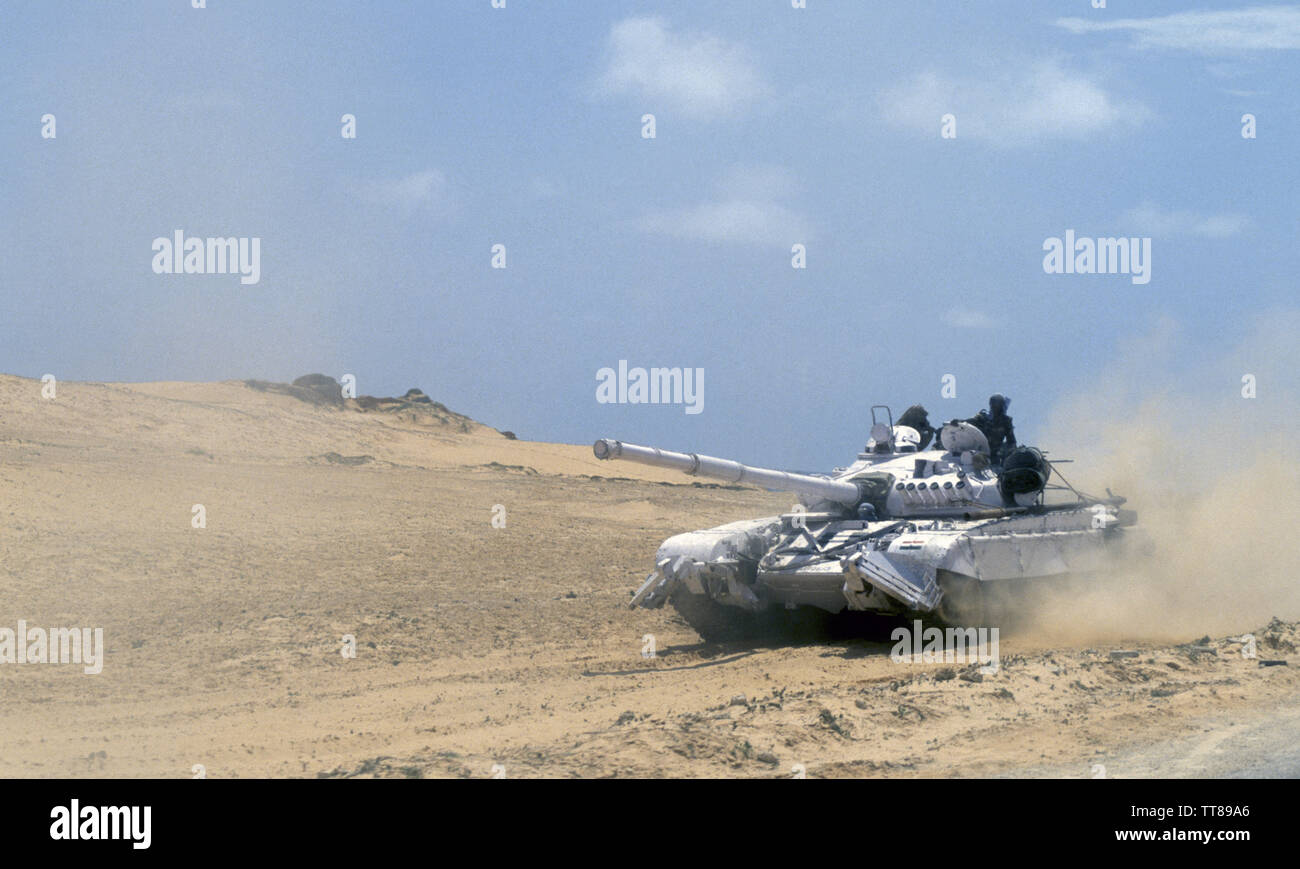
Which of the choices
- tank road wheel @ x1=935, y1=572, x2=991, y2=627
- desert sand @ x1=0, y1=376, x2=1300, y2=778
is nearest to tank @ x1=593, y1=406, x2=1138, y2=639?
tank road wheel @ x1=935, y1=572, x2=991, y2=627

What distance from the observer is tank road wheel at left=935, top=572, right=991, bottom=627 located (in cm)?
1550

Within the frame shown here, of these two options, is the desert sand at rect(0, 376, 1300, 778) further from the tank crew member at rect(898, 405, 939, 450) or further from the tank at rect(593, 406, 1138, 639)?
the tank crew member at rect(898, 405, 939, 450)

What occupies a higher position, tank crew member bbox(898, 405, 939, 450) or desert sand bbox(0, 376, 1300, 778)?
tank crew member bbox(898, 405, 939, 450)

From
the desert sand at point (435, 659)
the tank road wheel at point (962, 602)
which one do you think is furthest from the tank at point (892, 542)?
the desert sand at point (435, 659)

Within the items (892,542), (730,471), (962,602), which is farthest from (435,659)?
(962,602)

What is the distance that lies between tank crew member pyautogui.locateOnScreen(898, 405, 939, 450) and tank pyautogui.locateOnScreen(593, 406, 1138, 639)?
3.43 ft

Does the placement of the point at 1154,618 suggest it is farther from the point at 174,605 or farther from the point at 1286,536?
the point at 174,605

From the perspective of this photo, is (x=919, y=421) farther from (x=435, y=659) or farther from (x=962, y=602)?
(x=435, y=659)

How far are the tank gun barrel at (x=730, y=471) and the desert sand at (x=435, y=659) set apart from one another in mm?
1839

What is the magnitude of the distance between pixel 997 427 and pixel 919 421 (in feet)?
5.49

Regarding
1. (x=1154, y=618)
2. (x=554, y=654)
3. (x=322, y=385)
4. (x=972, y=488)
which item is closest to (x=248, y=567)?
(x=554, y=654)

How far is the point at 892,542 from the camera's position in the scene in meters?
15.8

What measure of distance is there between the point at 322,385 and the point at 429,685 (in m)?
31.0

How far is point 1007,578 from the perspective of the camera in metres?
16.6
